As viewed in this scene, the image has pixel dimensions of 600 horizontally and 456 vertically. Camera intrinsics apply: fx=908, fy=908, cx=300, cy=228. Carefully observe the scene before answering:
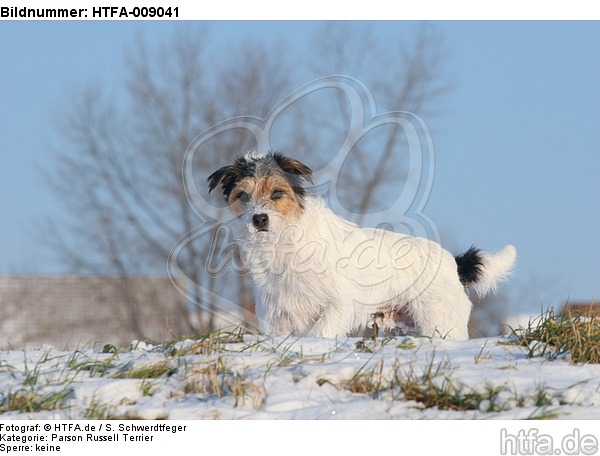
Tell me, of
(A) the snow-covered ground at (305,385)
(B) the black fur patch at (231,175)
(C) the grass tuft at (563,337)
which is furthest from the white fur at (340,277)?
(A) the snow-covered ground at (305,385)

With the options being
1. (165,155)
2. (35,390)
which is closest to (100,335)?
(165,155)

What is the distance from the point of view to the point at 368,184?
71.2 ft

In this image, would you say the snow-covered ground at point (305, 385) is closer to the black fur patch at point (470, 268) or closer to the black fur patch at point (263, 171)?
the black fur patch at point (263, 171)

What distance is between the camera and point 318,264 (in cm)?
734

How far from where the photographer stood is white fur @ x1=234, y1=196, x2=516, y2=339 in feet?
23.9

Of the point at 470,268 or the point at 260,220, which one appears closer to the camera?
the point at 260,220

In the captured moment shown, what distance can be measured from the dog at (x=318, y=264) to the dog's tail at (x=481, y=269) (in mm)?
323

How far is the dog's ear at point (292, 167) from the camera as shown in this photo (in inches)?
292

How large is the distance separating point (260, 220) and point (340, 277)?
855 mm

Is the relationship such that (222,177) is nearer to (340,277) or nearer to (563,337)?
(340,277)

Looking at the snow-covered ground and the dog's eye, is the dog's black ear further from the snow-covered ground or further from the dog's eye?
the snow-covered ground

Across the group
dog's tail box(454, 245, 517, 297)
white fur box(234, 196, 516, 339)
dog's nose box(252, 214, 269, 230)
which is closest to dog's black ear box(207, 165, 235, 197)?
white fur box(234, 196, 516, 339)

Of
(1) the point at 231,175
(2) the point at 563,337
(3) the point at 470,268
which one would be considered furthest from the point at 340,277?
(2) the point at 563,337
